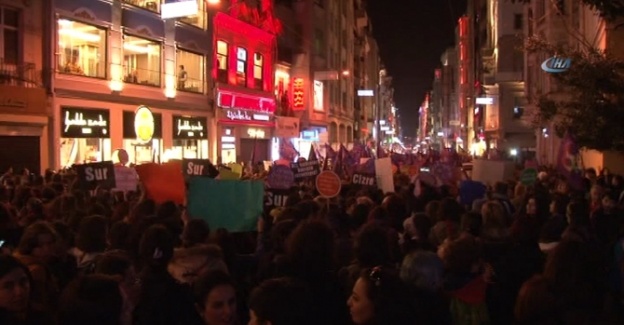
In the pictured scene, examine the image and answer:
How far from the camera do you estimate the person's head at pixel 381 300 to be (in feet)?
13.1

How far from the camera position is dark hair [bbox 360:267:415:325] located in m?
3.99

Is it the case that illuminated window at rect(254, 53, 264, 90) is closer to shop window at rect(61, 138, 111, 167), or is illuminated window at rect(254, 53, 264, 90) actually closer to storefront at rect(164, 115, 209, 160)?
storefront at rect(164, 115, 209, 160)

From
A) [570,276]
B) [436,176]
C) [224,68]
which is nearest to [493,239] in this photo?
[570,276]

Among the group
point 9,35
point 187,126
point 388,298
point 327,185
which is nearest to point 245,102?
point 187,126

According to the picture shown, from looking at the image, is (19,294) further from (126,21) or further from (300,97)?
(300,97)

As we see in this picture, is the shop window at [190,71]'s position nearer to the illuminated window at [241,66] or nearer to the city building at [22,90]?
the illuminated window at [241,66]

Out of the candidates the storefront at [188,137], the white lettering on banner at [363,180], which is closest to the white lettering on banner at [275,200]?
the white lettering on banner at [363,180]

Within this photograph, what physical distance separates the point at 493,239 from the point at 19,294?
4.64m

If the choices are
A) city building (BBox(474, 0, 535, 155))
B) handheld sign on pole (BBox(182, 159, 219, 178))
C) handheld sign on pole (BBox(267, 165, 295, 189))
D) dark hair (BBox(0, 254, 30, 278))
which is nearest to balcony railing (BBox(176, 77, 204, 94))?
handheld sign on pole (BBox(182, 159, 219, 178))

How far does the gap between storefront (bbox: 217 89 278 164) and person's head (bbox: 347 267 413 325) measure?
2745 cm

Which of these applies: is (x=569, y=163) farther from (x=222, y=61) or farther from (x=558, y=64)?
(x=222, y=61)

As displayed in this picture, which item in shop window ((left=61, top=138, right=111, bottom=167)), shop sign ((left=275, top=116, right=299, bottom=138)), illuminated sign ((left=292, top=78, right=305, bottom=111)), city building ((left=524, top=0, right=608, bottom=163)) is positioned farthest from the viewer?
illuminated sign ((left=292, top=78, right=305, bottom=111))

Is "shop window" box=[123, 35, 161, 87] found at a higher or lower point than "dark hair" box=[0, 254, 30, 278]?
higher

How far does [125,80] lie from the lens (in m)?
25.9
